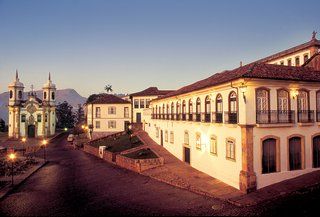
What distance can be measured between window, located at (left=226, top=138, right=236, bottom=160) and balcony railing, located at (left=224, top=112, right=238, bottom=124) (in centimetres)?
134

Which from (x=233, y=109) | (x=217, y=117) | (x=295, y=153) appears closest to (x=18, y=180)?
(x=217, y=117)

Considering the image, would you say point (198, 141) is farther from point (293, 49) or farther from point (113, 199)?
point (293, 49)

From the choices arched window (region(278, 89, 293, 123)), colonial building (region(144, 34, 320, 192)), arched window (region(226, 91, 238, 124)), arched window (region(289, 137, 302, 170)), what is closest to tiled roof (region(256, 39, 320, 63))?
colonial building (region(144, 34, 320, 192))

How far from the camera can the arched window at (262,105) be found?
1688 centimetres

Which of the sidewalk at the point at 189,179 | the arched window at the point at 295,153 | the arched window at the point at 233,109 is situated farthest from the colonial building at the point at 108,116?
the arched window at the point at 295,153

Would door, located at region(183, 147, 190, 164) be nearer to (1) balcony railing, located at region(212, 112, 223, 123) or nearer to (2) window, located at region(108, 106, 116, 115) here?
(1) balcony railing, located at region(212, 112, 223, 123)

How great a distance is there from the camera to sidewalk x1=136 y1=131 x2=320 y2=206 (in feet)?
50.6

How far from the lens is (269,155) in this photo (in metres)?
17.2

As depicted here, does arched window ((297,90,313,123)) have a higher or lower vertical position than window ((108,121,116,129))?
higher

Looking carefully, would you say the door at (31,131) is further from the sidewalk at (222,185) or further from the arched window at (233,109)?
the arched window at (233,109)

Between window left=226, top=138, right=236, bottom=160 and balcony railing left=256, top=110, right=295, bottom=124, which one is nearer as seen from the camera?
balcony railing left=256, top=110, right=295, bottom=124

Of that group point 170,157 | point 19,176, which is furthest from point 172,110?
point 19,176

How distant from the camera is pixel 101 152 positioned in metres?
34.6

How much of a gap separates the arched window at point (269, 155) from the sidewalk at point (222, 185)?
3.83ft
